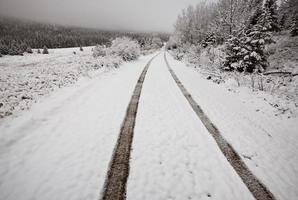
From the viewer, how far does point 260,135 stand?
18.2 ft

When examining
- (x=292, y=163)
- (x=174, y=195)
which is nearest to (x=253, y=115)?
(x=292, y=163)

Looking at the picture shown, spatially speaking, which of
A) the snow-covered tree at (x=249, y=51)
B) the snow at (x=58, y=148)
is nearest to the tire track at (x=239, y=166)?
the snow at (x=58, y=148)

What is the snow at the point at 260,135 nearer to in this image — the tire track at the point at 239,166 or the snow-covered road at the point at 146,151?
the snow-covered road at the point at 146,151

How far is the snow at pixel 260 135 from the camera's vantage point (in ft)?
12.5

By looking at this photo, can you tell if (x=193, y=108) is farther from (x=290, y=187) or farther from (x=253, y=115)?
(x=290, y=187)

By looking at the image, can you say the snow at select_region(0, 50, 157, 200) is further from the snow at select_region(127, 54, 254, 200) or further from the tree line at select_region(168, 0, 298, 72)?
the tree line at select_region(168, 0, 298, 72)

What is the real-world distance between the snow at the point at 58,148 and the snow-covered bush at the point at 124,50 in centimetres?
2016

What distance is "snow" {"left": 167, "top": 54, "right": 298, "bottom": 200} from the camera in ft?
12.5

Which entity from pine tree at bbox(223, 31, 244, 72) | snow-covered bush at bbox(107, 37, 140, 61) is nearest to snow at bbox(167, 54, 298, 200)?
pine tree at bbox(223, 31, 244, 72)

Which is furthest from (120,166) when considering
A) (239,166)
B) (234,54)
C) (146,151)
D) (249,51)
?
(234,54)

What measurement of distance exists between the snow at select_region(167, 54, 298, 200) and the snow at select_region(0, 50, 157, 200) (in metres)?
3.76

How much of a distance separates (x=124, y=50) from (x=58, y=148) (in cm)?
2405

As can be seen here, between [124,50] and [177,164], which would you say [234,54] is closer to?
[177,164]

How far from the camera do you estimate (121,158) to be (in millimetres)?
4191
